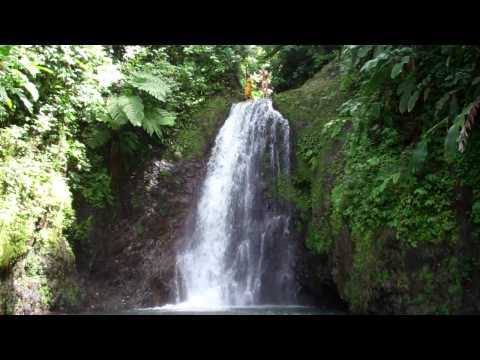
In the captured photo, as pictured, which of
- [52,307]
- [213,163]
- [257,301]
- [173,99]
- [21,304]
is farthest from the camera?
[173,99]

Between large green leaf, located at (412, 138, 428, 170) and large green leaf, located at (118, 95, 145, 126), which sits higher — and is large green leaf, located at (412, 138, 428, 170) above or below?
below

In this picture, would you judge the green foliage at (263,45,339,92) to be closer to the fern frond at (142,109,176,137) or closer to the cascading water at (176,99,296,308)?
the cascading water at (176,99,296,308)

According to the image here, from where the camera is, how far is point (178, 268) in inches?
341

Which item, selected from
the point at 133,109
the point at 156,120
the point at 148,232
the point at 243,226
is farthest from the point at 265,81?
the point at 148,232

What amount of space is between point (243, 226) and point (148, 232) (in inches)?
79.8

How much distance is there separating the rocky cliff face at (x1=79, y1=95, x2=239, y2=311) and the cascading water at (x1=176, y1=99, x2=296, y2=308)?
0.29 metres

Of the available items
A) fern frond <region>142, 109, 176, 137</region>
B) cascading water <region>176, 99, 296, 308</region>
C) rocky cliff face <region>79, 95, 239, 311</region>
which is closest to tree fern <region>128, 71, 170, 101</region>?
fern frond <region>142, 109, 176, 137</region>

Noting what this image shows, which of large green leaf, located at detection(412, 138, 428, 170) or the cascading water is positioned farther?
the cascading water

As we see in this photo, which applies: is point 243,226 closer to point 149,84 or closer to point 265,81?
point 149,84

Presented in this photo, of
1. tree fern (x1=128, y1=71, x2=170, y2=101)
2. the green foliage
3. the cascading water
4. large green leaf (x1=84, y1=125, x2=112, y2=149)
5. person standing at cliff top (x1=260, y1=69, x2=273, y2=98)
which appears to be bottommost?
the cascading water

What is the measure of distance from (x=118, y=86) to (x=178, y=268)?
4.18 m

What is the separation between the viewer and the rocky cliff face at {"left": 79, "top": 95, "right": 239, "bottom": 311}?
8391mm
